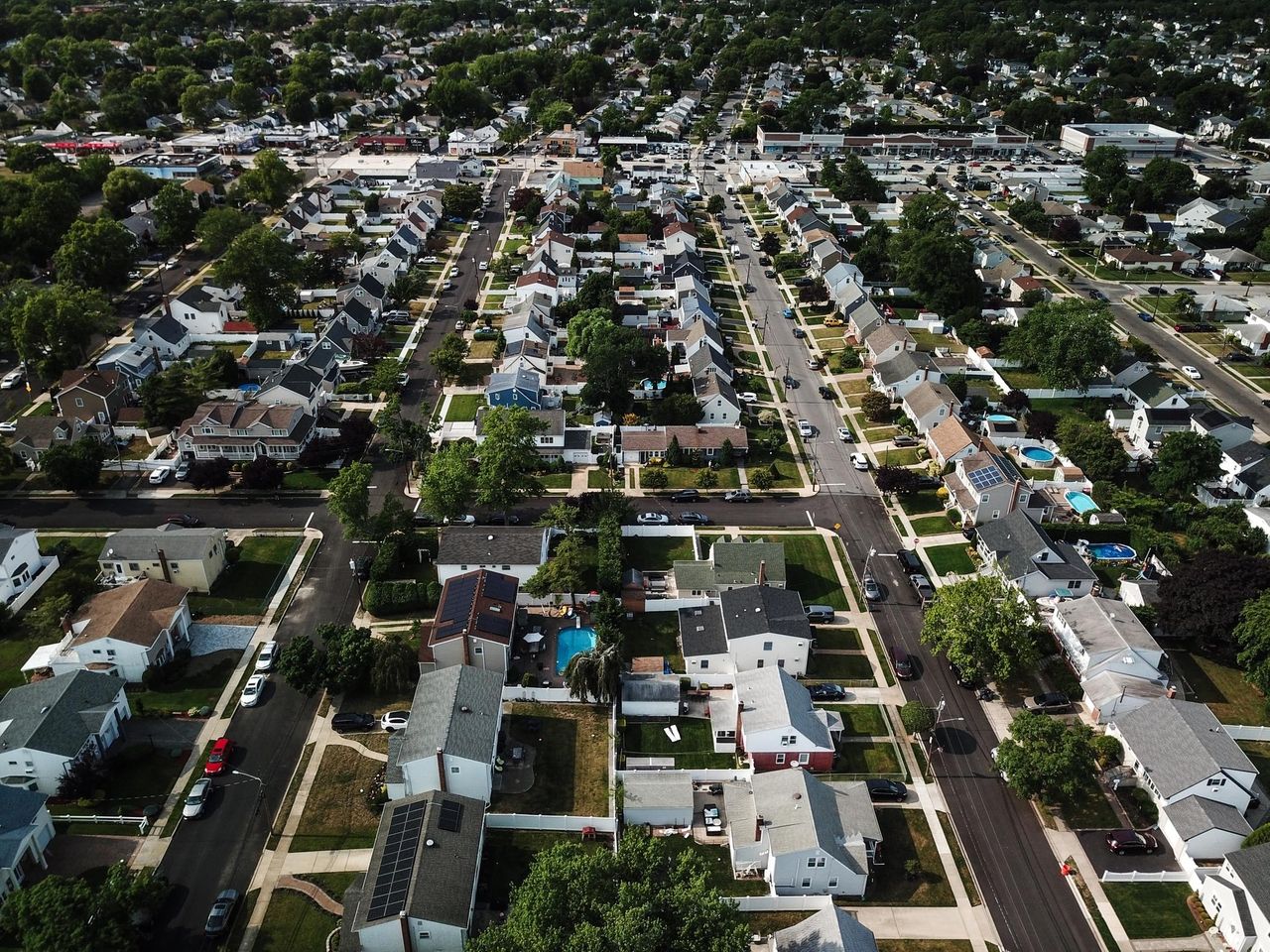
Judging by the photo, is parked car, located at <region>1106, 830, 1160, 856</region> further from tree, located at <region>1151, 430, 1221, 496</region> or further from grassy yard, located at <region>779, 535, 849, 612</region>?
tree, located at <region>1151, 430, 1221, 496</region>

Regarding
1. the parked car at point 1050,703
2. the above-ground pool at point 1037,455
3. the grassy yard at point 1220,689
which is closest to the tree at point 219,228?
the above-ground pool at point 1037,455

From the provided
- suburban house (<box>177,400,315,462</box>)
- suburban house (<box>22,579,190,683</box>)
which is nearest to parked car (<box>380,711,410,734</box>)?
A: suburban house (<box>22,579,190,683</box>)

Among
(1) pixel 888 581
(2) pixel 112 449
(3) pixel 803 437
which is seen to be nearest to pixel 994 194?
(3) pixel 803 437

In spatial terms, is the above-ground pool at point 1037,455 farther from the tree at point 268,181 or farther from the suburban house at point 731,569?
the tree at point 268,181

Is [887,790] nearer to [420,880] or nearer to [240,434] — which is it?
[420,880]

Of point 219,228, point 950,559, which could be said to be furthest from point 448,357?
point 950,559
